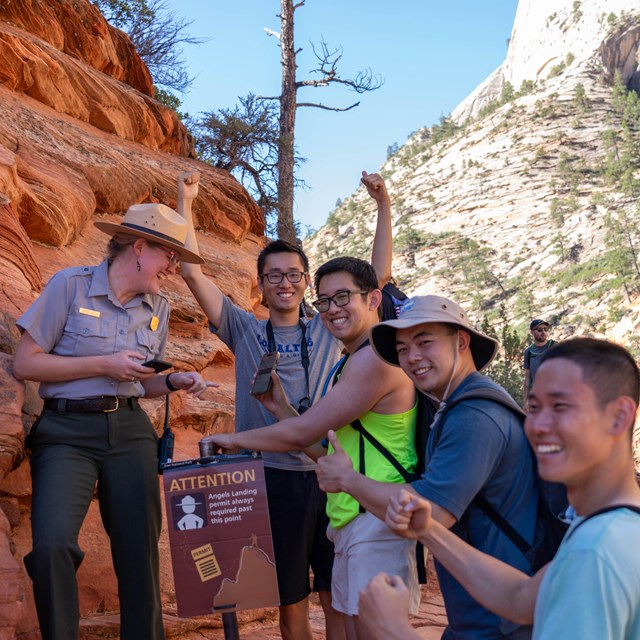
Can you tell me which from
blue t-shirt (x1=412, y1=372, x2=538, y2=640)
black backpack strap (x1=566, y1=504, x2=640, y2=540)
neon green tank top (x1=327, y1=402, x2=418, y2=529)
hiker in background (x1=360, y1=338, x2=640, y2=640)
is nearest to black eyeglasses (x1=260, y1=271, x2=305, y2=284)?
neon green tank top (x1=327, y1=402, x2=418, y2=529)

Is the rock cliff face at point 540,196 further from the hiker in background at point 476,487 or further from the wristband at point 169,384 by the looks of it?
the hiker in background at point 476,487

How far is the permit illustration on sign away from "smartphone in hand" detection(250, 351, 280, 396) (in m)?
0.31

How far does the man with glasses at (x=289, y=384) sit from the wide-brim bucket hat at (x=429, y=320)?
1.04 metres

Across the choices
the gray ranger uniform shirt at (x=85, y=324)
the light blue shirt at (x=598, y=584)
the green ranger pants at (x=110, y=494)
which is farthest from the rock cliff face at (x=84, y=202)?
the light blue shirt at (x=598, y=584)

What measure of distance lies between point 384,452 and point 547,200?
276ft

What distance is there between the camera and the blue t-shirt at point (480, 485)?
91.0 inches

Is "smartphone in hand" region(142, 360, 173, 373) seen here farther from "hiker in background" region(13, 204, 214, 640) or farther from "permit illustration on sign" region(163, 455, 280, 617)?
"permit illustration on sign" region(163, 455, 280, 617)

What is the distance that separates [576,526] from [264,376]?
198 centimetres

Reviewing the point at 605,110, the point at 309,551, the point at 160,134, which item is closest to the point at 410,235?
the point at 605,110

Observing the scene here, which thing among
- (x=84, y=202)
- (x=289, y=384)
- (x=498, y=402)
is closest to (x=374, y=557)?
(x=498, y=402)

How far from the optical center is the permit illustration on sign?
305cm

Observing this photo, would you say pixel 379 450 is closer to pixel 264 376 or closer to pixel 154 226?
pixel 264 376

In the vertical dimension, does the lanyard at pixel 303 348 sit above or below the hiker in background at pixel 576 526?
above

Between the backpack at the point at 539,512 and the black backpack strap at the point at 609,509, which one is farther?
the backpack at the point at 539,512
